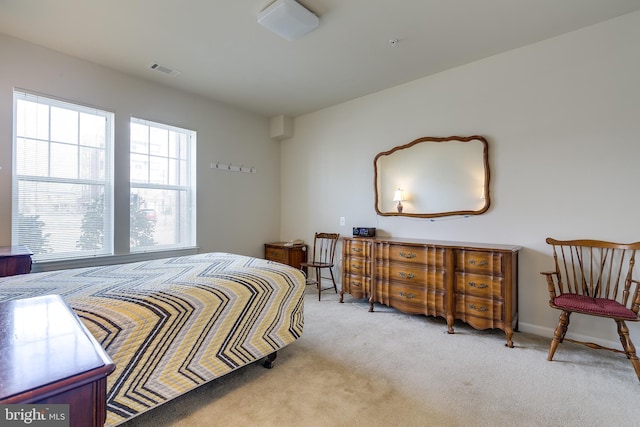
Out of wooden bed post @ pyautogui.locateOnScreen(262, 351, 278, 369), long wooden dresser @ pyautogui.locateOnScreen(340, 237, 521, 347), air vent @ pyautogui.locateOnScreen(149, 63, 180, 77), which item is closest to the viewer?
wooden bed post @ pyautogui.locateOnScreen(262, 351, 278, 369)

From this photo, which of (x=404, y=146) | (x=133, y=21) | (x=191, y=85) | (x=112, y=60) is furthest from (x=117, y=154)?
(x=404, y=146)

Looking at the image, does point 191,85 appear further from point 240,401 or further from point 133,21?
point 240,401

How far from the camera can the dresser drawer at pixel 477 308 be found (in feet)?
9.07

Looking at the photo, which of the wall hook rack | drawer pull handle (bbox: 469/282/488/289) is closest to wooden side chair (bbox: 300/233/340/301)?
the wall hook rack

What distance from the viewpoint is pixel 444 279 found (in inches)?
120

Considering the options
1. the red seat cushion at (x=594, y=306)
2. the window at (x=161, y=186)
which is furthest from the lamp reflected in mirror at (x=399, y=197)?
the window at (x=161, y=186)

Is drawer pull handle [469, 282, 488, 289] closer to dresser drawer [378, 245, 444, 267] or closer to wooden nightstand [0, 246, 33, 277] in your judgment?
dresser drawer [378, 245, 444, 267]

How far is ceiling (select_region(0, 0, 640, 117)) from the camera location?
8.04 feet

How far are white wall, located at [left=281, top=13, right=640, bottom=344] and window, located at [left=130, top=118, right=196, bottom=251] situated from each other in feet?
8.99

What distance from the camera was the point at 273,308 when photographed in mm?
2244

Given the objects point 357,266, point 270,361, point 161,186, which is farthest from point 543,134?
point 161,186

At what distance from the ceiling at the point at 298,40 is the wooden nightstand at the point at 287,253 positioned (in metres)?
2.39

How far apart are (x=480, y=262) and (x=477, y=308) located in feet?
1.45

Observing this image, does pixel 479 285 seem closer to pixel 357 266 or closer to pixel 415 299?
pixel 415 299
